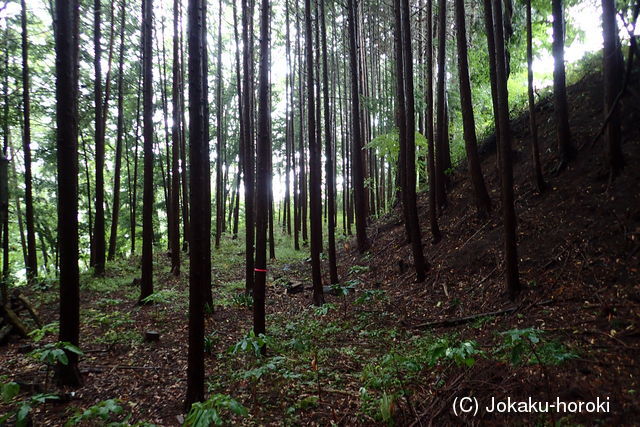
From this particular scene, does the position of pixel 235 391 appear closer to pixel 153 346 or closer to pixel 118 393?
pixel 118 393

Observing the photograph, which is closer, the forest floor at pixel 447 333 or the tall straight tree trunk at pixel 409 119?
the forest floor at pixel 447 333

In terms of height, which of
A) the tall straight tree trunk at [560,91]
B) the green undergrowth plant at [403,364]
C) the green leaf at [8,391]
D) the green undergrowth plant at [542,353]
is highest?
the tall straight tree trunk at [560,91]

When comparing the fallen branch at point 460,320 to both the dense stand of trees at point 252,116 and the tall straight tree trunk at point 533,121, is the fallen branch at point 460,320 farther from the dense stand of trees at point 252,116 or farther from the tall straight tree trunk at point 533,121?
the tall straight tree trunk at point 533,121

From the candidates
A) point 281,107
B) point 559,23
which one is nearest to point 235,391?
point 559,23

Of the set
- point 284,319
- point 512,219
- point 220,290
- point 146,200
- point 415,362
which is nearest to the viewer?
point 415,362

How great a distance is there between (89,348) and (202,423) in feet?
18.8

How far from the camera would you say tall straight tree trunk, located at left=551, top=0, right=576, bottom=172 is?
8047 mm

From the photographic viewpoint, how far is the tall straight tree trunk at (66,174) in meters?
4.79

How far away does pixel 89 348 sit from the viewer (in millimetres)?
6762

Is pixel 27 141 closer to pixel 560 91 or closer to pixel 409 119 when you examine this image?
pixel 409 119

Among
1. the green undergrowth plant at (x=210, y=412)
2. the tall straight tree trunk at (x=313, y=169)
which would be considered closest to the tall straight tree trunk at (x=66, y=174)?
the green undergrowth plant at (x=210, y=412)

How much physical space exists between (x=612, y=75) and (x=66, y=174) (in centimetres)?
887

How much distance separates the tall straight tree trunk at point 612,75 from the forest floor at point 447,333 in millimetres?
284

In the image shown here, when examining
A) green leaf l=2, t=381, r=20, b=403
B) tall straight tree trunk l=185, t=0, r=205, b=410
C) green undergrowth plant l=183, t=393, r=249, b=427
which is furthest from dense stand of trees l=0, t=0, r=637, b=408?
green undergrowth plant l=183, t=393, r=249, b=427
